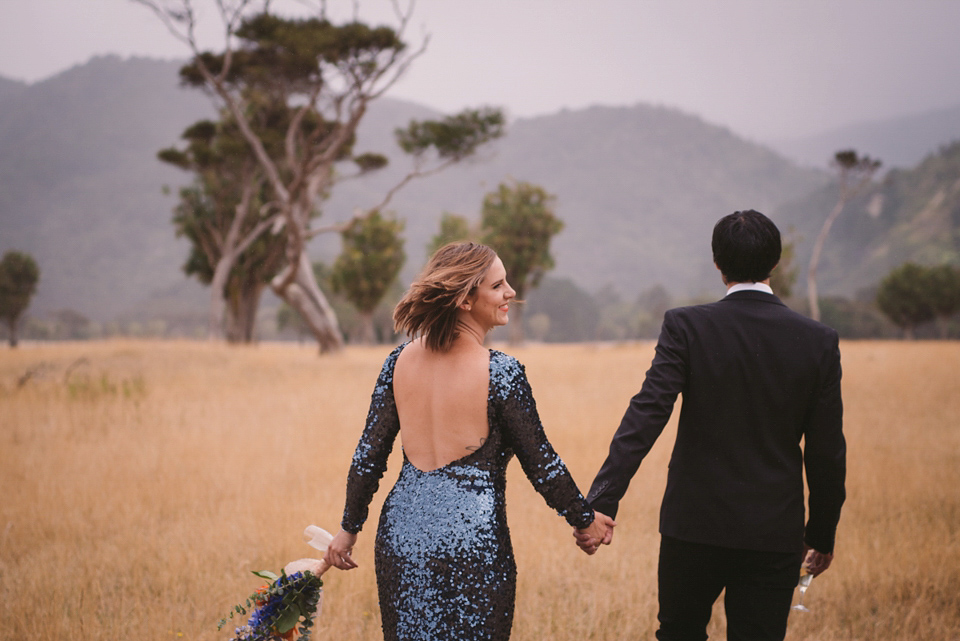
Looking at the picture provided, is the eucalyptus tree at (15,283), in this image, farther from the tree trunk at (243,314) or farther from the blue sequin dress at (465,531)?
the blue sequin dress at (465,531)

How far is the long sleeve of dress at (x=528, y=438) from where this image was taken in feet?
7.92

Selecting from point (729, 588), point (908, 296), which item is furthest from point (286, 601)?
point (908, 296)

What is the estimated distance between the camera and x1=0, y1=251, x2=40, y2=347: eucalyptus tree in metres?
36.0

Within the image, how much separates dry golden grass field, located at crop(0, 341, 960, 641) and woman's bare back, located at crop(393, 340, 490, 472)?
2275 mm

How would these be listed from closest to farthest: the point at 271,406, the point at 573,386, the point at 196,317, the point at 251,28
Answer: the point at 271,406 → the point at 573,386 → the point at 251,28 → the point at 196,317

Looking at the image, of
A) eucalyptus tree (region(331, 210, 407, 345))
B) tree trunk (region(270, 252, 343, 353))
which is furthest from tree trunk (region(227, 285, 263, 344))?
eucalyptus tree (region(331, 210, 407, 345))

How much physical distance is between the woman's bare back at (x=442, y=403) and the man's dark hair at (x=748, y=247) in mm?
1063

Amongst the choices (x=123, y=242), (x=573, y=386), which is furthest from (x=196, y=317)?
(x=573, y=386)

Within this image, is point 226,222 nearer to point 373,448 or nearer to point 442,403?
point 373,448

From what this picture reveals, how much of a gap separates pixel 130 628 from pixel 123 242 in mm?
185108

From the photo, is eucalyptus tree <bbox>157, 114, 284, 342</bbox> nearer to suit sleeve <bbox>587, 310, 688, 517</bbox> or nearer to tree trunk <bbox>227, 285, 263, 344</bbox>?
tree trunk <bbox>227, 285, 263, 344</bbox>

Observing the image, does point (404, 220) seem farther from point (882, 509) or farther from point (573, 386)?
point (882, 509)

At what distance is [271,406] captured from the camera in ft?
39.9

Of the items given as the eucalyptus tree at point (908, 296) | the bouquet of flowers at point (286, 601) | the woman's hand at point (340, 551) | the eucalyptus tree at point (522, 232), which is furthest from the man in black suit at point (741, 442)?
the eucalyptus tree at point (908, 296)
